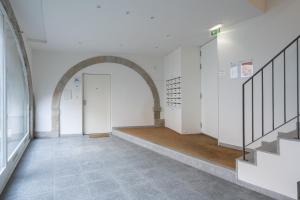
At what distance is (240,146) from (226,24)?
2.51 meters

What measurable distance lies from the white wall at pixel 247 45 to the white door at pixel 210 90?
2.37ft

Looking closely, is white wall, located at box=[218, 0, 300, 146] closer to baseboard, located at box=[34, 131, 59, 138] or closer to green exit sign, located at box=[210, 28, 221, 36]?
green exit sign, located at box=[210, 28, 221, 36]

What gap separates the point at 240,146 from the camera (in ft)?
14.1

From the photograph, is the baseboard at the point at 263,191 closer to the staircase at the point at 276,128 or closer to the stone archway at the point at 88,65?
the staircase at the point at 276,128

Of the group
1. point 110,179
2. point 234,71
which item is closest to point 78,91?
point 110,179

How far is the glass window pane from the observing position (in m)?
3.78

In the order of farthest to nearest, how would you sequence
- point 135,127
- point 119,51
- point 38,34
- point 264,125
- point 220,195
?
1. point 135,127
2. point 119,51
3. point 38,34
4. point 264,125
5. point 220,195

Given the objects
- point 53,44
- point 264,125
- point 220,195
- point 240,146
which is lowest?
point 220,195

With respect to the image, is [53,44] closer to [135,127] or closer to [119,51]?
[119,51]

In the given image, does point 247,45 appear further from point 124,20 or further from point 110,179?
point 110,179

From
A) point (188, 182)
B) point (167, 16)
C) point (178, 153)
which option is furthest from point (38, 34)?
point (188, 182)

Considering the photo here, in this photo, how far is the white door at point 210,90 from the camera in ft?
17.9

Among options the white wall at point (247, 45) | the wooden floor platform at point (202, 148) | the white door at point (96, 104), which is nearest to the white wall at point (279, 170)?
the wooden floor platform at point (202, 148)

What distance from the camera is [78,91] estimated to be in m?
7.03
